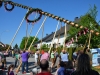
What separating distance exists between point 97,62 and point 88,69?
55.2 feet

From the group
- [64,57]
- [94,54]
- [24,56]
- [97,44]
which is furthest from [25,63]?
[97,44]

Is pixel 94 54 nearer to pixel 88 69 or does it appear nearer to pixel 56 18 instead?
pixel 56 18

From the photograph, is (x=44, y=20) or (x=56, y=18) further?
(x=44, y=20)

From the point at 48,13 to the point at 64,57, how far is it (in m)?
3.28

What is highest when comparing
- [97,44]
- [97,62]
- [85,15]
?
[85,15]

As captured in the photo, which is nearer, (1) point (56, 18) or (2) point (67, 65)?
(2) point (67, 65)

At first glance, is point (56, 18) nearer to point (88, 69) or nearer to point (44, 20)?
point (44, 20)

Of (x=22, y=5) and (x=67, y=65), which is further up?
(x=22, y=5)

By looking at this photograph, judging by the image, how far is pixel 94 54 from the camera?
20.4m

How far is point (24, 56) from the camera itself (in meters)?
15.6

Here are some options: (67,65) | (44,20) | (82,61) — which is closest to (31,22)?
(44,20)

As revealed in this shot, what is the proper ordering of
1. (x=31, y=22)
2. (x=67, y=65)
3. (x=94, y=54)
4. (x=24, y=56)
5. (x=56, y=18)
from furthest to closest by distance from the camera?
(x=94, y=54) < (x=31, y=22) < (x=24, y=56) < (x=56, y=18) < (x=67, y=65)

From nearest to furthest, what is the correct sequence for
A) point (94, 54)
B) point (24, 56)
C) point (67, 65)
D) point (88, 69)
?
point (88, 69) < point (67, 65) < point (24, 56) < point (94, 54)

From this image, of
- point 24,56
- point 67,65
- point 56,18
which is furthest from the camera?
point 24,56
